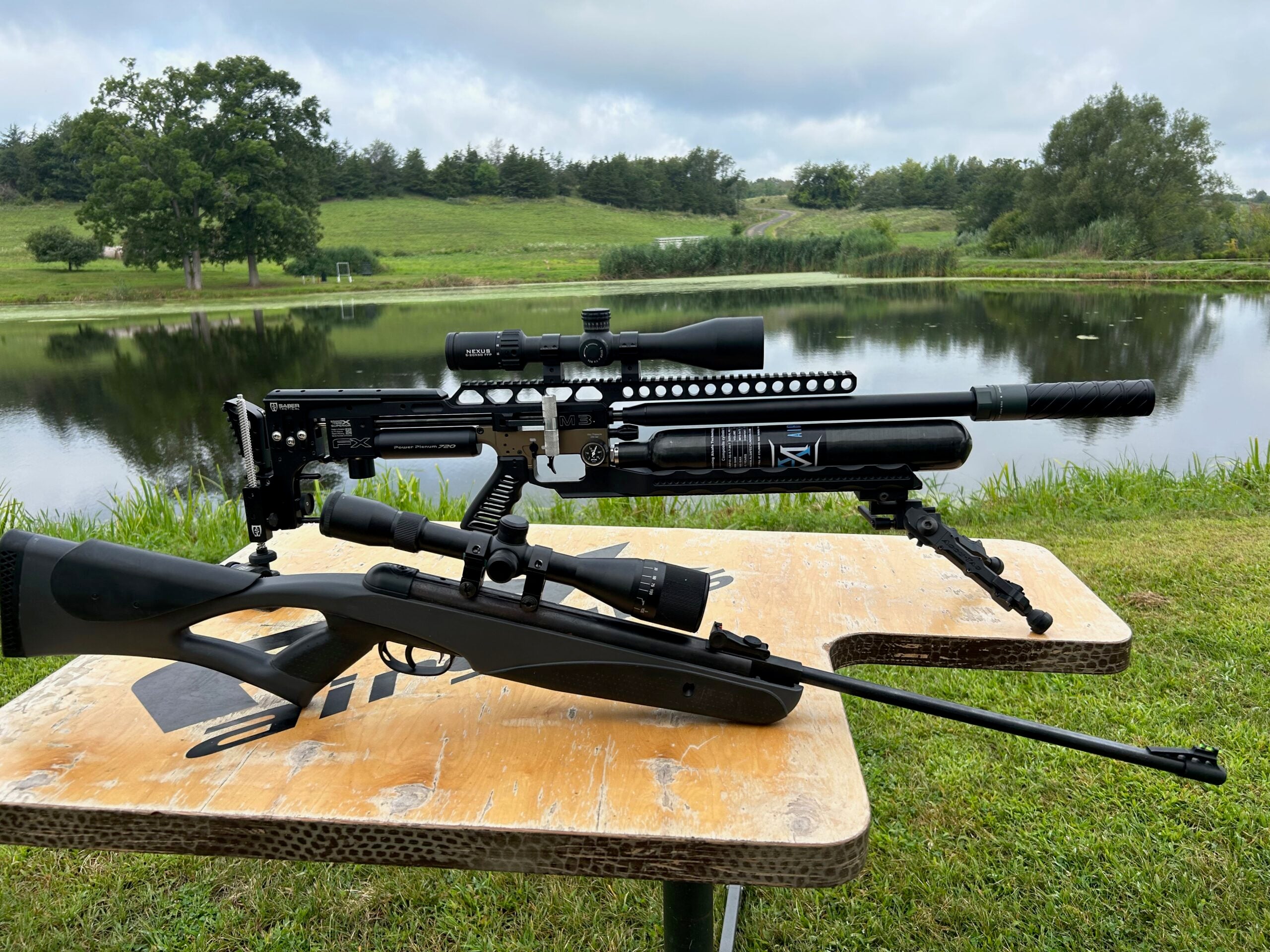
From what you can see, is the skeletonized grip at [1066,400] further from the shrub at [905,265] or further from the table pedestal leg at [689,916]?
the shrub at [905,265]

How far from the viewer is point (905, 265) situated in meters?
21.8

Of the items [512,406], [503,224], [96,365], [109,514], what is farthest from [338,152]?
[512,406]

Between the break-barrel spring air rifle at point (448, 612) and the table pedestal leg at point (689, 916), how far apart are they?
0.51 metres

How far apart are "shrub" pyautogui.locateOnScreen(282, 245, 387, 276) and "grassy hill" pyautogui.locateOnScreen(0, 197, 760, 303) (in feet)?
1.60

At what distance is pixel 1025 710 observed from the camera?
11.2 feet

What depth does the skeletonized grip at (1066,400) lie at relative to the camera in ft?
6.48

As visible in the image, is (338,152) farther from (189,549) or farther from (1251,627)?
(1251,627)

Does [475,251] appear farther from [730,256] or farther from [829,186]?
[829,186]

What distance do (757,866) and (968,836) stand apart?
6.31ft

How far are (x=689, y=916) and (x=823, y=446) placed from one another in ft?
3.88

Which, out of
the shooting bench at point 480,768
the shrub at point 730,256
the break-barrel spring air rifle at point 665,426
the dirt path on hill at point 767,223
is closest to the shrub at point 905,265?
the shrub at point 730,256

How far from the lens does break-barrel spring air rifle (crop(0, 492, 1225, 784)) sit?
1.44 m

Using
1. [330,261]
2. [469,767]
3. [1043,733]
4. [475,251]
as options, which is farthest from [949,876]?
[475,251]

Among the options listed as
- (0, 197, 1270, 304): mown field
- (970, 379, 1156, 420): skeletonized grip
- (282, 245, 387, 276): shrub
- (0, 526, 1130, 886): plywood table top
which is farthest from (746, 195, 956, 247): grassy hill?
(0, 526, 1130, 886): plywood table top
